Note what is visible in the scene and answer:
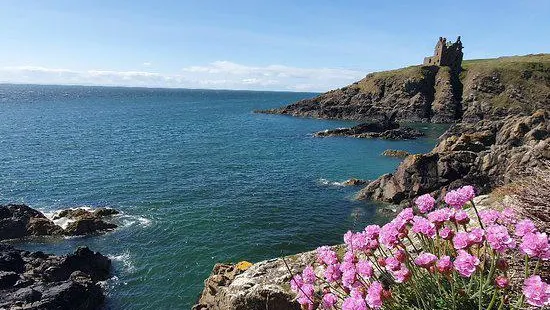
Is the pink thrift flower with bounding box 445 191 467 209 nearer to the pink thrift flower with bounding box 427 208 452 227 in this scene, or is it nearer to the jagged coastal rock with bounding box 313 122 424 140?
the pink thrift flower with bounding box 427 208 452 227

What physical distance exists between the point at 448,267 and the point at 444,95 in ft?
444

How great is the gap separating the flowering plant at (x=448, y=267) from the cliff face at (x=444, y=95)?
403ft

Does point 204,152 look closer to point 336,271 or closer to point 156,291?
point 156,291

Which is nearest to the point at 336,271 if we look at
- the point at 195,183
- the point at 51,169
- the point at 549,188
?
the point at 549,188

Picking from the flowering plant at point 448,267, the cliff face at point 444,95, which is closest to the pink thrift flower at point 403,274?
the flowering plant at point 448,267

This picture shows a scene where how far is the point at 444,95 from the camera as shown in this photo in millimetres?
129375

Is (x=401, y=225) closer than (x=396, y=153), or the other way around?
(x=401, y=225)

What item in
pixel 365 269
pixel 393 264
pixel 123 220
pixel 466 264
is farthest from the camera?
pixel 123 220

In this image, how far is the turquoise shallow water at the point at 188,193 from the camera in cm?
3206

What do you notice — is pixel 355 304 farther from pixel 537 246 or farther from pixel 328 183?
pixel 328 183

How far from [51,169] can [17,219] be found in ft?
80.0

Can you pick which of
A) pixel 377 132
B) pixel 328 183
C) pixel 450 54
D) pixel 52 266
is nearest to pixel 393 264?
pixel 52 266

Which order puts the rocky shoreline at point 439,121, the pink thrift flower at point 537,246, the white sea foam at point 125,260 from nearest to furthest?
the pink thrift flower at point 537,246
the rocky shoreline at point 439,121
the white sea foam at point 125,260

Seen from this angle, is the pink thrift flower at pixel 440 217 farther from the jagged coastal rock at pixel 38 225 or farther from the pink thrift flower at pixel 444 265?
the jagged coastal rock at pixel 38 225
